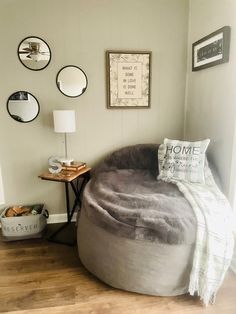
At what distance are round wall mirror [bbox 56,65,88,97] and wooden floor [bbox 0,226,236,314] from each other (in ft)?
5.22

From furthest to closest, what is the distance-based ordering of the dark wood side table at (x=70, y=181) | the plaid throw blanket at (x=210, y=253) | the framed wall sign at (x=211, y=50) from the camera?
the dark wood side table at (x=70, y=181) < the framed wall sign at (x=211, y=50) < the plaid throw blanket at (x=210, y=253)

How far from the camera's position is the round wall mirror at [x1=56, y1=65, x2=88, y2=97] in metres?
2.36

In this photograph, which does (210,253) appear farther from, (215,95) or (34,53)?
(34,53)

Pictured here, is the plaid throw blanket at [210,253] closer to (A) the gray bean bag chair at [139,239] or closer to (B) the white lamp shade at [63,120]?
(A) the gray bean bag chair at [139,239]

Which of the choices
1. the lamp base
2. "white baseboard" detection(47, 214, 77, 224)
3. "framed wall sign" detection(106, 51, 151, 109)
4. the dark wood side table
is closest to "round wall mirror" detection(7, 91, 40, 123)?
the lamp base

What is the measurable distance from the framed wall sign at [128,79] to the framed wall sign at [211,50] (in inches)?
18.8

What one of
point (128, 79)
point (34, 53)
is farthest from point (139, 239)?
point (34, 53)

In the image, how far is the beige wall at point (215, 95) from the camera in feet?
6.06

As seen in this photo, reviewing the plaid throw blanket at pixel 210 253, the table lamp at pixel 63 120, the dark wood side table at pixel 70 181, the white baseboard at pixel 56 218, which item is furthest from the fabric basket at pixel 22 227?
the plaid throw blanket at pixel 210 253

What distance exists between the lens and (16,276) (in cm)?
181

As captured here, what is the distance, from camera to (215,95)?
2.08 m

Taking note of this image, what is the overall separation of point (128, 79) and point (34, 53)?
0.96m

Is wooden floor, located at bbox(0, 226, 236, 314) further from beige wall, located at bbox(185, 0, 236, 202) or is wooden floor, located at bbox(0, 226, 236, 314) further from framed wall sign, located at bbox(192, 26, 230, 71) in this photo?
framed wall sign, located at bbox(192, 26, 230, 71)

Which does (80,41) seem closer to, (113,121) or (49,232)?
(113,121)
